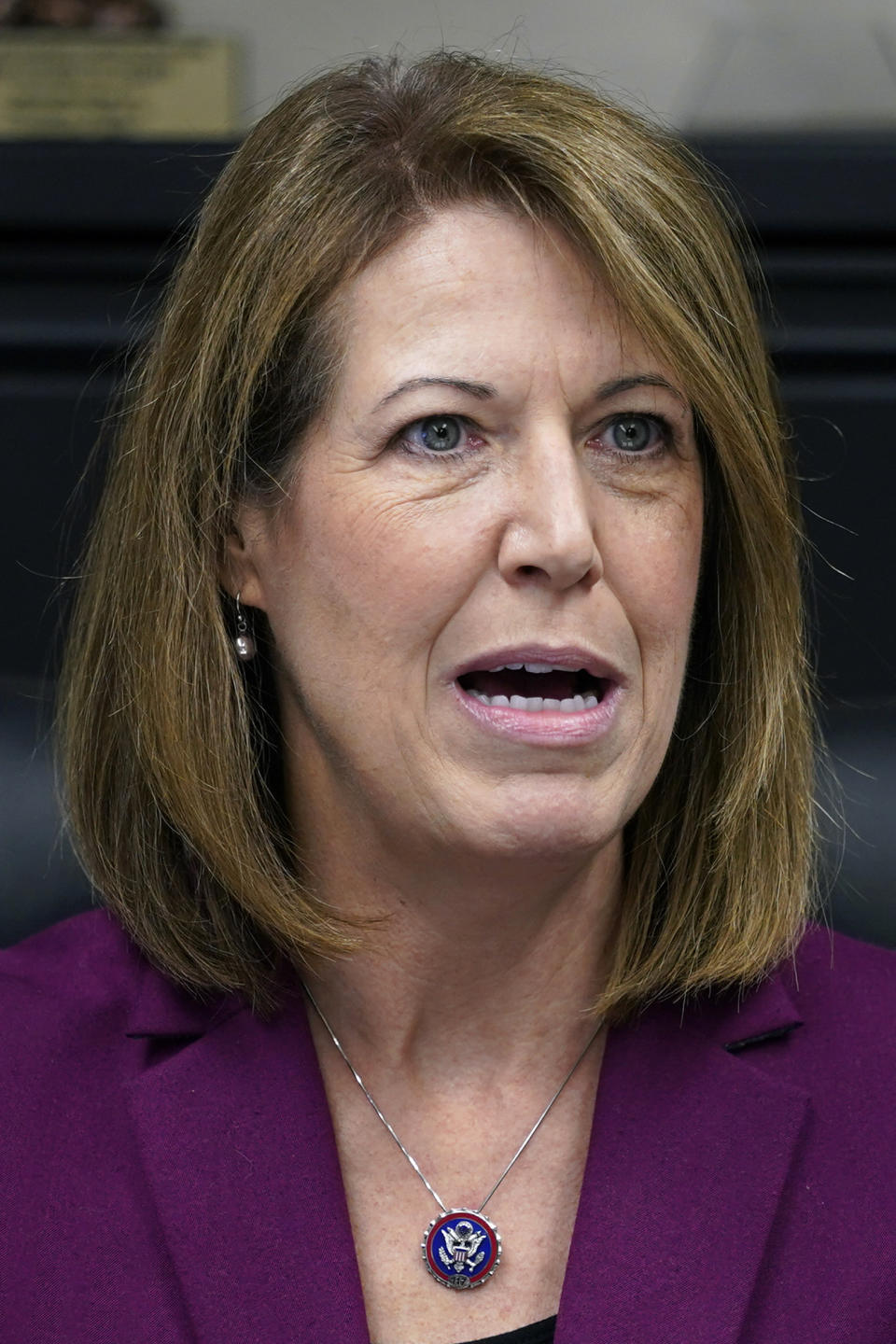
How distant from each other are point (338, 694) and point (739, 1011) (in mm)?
523

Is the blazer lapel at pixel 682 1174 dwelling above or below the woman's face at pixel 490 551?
below

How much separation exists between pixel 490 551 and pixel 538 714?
154mm

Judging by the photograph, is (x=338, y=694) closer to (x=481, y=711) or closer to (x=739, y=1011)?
(x=481, y=711)

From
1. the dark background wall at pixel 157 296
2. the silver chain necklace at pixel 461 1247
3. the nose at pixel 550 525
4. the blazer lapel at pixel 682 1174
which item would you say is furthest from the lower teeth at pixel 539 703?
the dark background wall at pixel 157 296

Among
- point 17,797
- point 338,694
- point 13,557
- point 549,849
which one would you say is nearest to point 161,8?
point 13,557

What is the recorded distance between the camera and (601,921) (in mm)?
1987

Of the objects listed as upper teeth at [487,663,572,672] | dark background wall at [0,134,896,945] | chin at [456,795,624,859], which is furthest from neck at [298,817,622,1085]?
dark background wall at [0,134,896,945]

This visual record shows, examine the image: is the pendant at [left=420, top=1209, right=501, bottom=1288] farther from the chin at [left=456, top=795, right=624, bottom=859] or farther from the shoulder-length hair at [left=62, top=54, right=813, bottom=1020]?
the chin at [left=456, top=795, right=624, bottom=859]

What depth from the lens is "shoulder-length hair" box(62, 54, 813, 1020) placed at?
1826mm

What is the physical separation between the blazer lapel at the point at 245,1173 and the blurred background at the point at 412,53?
927 millimetres

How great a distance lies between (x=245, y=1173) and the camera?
179 centimetres

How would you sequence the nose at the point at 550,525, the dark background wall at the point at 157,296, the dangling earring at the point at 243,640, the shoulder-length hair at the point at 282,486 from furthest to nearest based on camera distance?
the dark background wall at the point at 157,296 → the dangling earring at the point at 243,640 → the shoulder-length hair at the point at 282,486 → the nose at the point at 550,525

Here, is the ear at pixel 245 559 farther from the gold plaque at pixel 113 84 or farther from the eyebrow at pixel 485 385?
the gold plaque at pixel 113 84

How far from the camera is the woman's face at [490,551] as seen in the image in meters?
1.74
